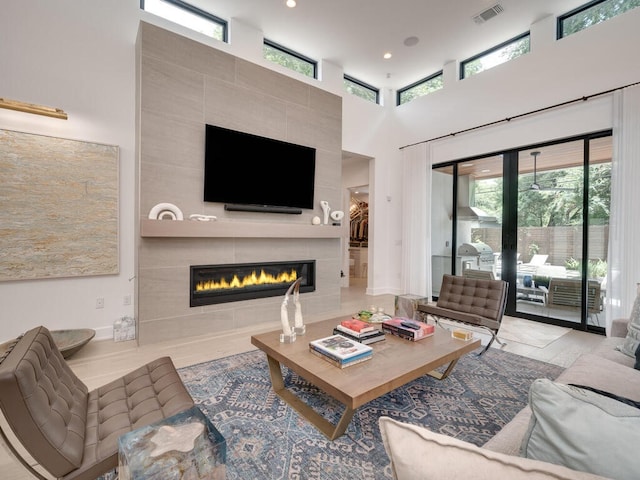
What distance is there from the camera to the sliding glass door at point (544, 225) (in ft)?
13.4

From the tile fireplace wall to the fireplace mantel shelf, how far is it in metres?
0.01

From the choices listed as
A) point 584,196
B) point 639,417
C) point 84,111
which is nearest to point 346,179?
point 584,196

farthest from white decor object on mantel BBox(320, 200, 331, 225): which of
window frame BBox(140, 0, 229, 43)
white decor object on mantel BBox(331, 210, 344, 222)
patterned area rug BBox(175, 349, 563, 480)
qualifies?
window frame BBox(140, 0, 229, 43)

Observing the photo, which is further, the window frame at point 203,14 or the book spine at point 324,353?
the window frame at point 203,14

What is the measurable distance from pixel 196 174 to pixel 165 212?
62cm

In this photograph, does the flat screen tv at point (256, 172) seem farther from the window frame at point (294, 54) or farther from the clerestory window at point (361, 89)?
the clerestory window at point (361, 89)

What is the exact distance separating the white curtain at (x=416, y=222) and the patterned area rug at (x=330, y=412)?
9.80 feet

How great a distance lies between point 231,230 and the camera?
3777 mm

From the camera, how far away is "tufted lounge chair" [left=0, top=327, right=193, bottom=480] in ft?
3.70

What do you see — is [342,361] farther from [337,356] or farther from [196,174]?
[196,174]

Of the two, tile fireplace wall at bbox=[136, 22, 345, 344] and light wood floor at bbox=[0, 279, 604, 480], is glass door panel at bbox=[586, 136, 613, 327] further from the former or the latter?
tile fireplace wall at bbox=[136, 22, 345, 344]

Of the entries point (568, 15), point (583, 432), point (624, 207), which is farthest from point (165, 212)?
point (568, 15)

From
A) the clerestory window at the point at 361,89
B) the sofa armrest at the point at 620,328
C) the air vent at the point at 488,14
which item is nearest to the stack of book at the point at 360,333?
the sofa armrest at the point at 620,328

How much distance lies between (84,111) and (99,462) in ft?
11.9
